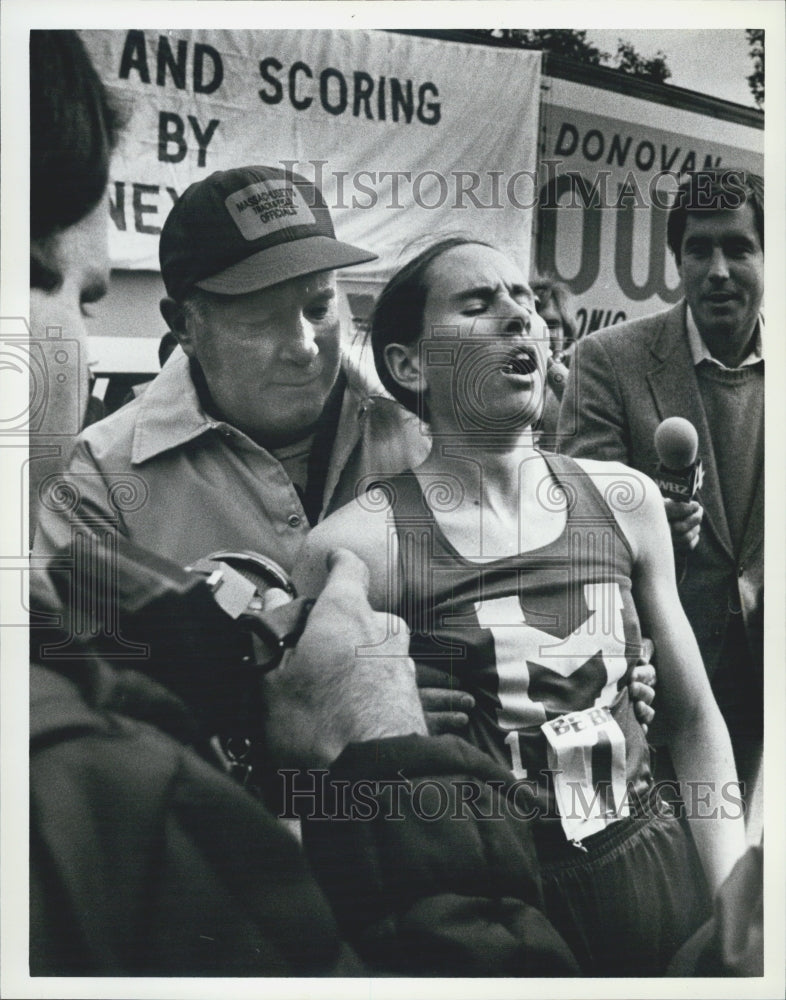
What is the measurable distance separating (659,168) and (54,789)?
9.73 ft

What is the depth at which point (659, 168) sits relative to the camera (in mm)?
4180

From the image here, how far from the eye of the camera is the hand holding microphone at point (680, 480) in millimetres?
4164

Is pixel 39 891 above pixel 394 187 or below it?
below

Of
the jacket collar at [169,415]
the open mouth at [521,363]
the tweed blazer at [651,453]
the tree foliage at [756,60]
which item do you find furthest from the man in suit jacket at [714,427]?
the jacket collar at [169,415]

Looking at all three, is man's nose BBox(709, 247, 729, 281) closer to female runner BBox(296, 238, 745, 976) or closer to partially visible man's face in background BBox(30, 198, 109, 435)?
female runner BBox(296, 238, 745, 976)

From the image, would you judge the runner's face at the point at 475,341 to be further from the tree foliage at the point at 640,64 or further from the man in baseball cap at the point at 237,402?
the tree foliage at the point at 640,64

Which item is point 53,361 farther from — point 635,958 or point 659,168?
point 635,958

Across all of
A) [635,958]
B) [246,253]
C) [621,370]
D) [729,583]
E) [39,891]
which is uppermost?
[246,253]

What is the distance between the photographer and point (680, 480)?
13.7 feet

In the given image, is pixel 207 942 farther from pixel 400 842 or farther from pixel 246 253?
pixel 246 253

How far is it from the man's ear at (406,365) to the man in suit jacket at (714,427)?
518mm

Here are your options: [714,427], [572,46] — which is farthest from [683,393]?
[572,46]

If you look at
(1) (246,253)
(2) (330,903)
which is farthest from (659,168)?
(2) (330,903)

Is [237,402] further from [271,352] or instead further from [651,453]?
[651,453]
